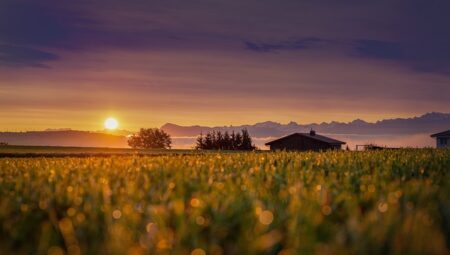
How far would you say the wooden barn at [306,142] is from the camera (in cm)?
9775

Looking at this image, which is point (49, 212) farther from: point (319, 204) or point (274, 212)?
point (319, 204)

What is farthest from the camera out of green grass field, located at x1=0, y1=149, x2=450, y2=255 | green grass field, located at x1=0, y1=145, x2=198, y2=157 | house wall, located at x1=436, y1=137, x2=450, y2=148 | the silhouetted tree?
the silhouetted tree

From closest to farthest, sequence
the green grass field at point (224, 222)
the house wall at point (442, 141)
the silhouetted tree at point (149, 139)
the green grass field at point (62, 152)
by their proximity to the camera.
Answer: the green grass field at point (224, 222) → the green grass field at point (62, 152) → the house wall at point (442, 141) → the silhouetted tree at point (149, 139)

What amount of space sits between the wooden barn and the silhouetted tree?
67.6m

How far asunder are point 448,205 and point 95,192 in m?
3.14

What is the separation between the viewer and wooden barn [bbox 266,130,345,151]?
9775 centimetres

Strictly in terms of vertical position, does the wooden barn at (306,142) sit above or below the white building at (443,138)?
below

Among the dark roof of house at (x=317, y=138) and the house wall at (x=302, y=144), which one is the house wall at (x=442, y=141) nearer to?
the dark roof of house at (x=317, y=138)

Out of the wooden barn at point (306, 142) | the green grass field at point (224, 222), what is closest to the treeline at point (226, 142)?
the wooden barn at point (306, 142)

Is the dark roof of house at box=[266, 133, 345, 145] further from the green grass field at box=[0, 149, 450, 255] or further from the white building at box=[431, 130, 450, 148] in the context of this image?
the green grass field at box=[0, 149, 450, 255]

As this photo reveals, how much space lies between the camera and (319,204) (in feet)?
13.2

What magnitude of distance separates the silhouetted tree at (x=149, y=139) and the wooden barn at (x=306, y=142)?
67.6 m

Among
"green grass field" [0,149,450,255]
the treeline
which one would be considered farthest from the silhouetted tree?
"green grass field" [0,149,450,255]

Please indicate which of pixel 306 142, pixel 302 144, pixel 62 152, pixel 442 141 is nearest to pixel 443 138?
pixel 442 141
